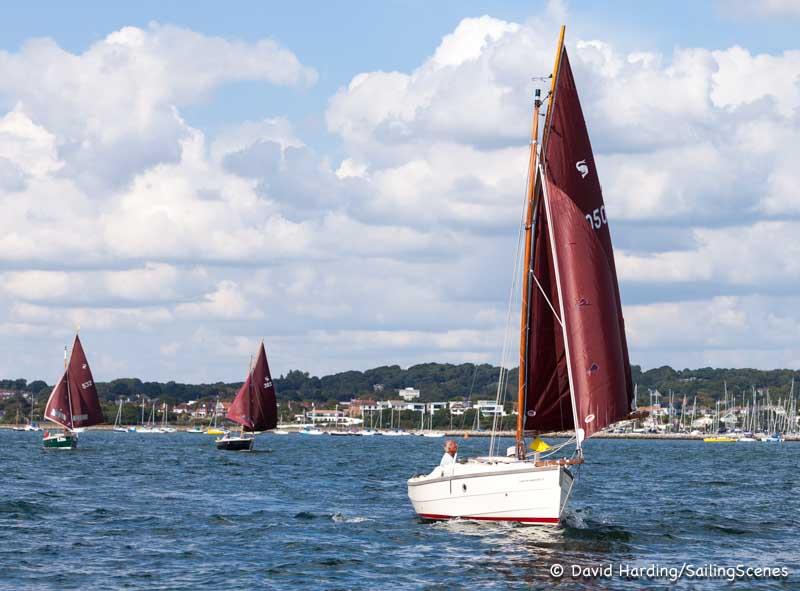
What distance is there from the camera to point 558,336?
133 ft

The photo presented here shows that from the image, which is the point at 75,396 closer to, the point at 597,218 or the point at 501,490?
the point at 501,490

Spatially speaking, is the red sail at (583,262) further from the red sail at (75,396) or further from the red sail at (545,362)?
the red sail at (75,396)

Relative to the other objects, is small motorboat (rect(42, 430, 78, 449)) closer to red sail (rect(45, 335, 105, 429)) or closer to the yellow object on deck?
red sail (rect(45, 335, 105, 429))

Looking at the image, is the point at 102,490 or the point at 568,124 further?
the point at 102,490

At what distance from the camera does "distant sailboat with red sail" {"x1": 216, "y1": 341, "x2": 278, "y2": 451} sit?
387 ft

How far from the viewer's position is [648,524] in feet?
152

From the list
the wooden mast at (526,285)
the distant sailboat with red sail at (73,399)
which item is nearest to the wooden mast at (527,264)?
the wooden mast at (526,285)

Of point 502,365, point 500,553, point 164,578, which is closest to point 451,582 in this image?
point 500,553

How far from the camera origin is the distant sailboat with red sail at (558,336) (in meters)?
38.7

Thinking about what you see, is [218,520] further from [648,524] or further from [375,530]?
[648,524]

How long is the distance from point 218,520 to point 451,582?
16.3 meters

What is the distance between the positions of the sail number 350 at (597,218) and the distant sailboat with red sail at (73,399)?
3125 inches

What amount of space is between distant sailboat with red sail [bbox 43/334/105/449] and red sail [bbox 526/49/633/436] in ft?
260

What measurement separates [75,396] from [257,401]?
16500mm
